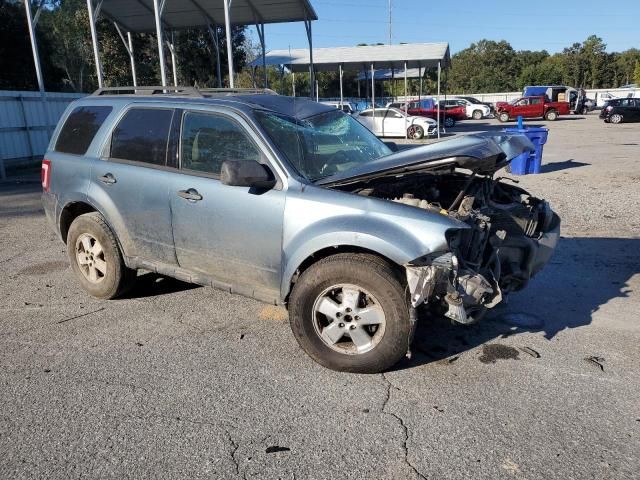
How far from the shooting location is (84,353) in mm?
4047

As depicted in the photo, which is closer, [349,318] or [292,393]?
[292,393]

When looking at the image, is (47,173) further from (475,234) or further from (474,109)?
(474,109)

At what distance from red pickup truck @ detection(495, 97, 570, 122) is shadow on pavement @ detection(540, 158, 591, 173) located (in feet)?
80.1

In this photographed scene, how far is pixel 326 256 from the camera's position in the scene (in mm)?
3795

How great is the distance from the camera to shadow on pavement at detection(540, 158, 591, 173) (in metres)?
14.1

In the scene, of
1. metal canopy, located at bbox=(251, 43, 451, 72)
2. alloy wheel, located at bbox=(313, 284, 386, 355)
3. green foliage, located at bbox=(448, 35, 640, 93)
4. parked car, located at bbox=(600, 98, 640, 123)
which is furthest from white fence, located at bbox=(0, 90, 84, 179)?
green foliage, located at bbox=(448, 35, 640, 93)

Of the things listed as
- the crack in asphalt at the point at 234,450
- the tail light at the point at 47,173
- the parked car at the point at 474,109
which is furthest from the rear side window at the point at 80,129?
the parked car at the point at 474,109

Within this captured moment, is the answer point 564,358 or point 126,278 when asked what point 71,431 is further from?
point 564,358

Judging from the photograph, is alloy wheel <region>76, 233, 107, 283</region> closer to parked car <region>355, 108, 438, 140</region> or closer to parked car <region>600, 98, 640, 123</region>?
parked car <region>355, 108, 438, 140</region>

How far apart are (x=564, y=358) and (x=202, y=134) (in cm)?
328

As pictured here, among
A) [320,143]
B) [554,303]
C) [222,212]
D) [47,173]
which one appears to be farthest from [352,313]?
[47,173]

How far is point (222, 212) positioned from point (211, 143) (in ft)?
2.05

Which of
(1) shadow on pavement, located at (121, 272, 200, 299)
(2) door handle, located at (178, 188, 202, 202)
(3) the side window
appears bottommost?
(1) shadow on pavement, located at (121, 272, 200, 299)

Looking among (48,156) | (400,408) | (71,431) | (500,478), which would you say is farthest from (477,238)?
(48,156)
